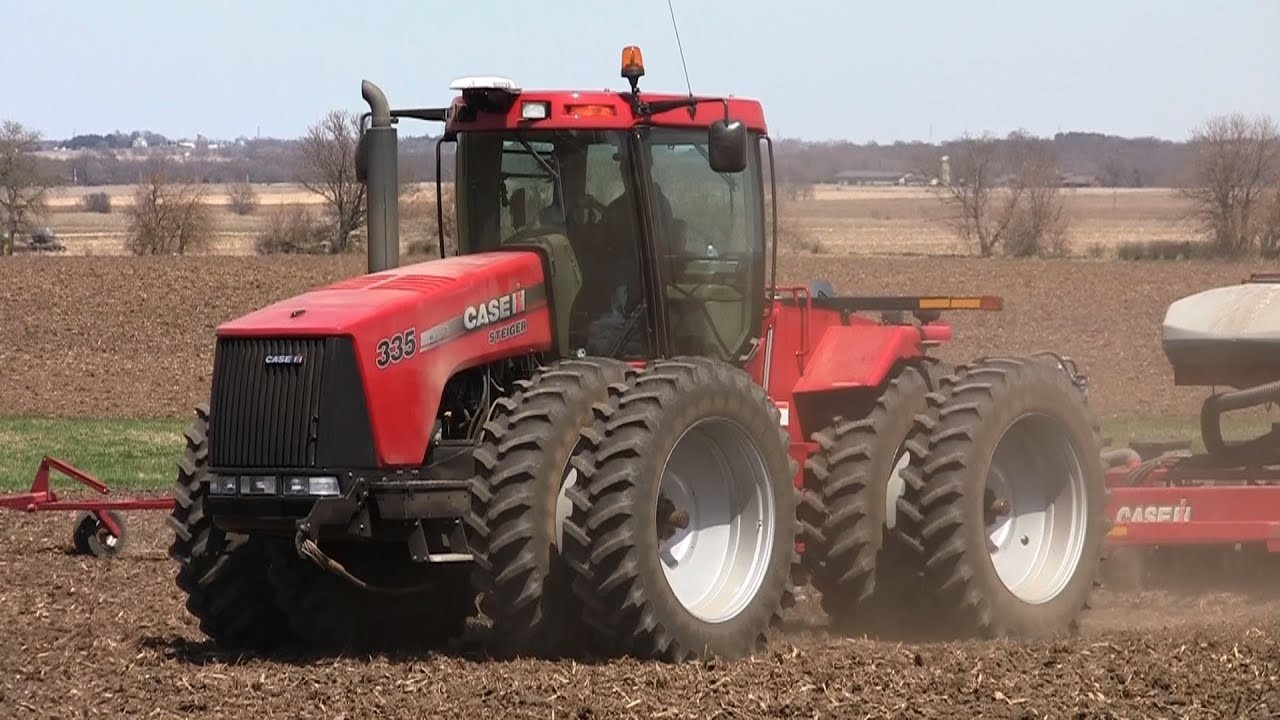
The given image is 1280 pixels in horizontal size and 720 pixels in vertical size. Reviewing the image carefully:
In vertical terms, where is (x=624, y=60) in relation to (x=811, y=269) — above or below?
above

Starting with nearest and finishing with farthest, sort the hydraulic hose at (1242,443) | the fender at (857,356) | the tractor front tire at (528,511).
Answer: the tractor front tire at (528,511)
the fender at (857,356)
the hydraulic hose at (1242,443)

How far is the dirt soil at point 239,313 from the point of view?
24.7 metres

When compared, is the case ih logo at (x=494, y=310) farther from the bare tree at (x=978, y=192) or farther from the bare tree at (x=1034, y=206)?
the bare tree at (x=978, y=192)

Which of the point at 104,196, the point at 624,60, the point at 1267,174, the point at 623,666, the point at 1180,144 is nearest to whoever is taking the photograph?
the point at 623,666

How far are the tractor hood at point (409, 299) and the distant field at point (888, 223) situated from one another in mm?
33672

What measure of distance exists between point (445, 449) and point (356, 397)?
1.66ft

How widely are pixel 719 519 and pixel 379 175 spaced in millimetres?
2264

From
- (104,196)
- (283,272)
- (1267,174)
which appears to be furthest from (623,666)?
(104,196)

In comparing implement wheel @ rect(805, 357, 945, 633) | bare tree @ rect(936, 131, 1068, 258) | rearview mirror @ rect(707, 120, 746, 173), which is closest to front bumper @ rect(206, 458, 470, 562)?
rearview mirror @ rect(707, 120, 746, 173)

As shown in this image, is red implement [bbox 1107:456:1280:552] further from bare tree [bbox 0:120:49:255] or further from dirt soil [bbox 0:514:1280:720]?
bare tree [bbox 0:120:49:255]

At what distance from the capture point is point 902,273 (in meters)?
41.8

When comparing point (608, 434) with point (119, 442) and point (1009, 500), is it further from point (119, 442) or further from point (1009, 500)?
point (119, 442)

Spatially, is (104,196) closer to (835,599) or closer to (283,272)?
(283,272)

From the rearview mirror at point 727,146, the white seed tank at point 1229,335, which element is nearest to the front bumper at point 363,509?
the rearview mirror at point 727,146
